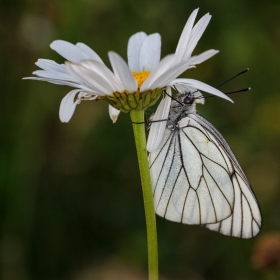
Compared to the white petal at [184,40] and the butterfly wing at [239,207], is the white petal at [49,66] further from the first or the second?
the butterfly wing at [239,207]

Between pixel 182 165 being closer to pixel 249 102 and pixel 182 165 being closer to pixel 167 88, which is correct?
pixel 167 88

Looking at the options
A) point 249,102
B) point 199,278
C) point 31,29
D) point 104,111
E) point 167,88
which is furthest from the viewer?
point 249,102

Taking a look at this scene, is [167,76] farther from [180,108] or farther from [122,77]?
[180,108]

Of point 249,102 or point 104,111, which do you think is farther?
point 249,102

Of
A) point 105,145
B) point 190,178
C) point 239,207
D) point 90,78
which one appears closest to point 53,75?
point 90,78

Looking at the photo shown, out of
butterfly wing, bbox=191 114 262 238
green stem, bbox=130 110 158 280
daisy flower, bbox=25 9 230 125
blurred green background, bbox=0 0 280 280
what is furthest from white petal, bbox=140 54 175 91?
blurred green background, bbox=0 0 280 280

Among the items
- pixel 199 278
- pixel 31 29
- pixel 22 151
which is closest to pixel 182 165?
pixel 199 278
